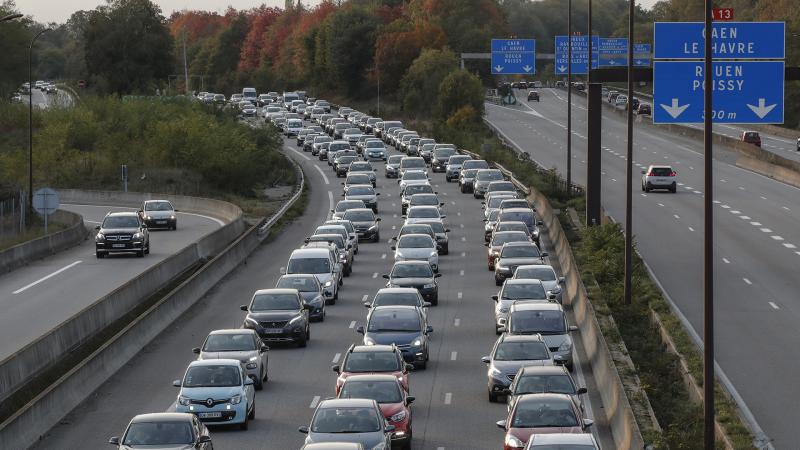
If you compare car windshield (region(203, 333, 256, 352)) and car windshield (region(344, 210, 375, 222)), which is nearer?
car windshield (region(203, 333, 256, 352))

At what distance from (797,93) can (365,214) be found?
91.4 m

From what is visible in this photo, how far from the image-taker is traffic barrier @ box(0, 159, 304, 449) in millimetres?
24359

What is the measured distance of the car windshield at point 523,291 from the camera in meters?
36.5

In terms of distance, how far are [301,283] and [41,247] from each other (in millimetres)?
20251

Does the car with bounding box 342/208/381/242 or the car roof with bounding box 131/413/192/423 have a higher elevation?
the car roof with bounding box 131/413/192/423

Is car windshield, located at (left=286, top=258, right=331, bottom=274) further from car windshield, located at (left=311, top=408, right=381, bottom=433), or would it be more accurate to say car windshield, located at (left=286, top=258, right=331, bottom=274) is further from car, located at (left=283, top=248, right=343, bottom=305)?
car windshield, located at (left=311, top=408, right=381, bottom=433)

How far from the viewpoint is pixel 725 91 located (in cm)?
3806

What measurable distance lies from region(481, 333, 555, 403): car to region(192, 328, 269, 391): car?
4727mm

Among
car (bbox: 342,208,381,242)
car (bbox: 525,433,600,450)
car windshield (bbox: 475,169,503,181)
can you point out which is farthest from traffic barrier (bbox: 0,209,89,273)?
car (bbox: 525,433,600,450)

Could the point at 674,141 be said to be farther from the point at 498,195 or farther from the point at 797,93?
the point at 498,195

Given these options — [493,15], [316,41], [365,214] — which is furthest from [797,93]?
[365,214]

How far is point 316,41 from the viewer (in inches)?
7131

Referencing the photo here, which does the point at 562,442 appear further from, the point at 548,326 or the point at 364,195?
the point at 364,195

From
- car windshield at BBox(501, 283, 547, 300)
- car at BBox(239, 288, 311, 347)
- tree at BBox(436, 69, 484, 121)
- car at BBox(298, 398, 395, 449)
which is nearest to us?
car at BBox(298, 398, 395, 449)
